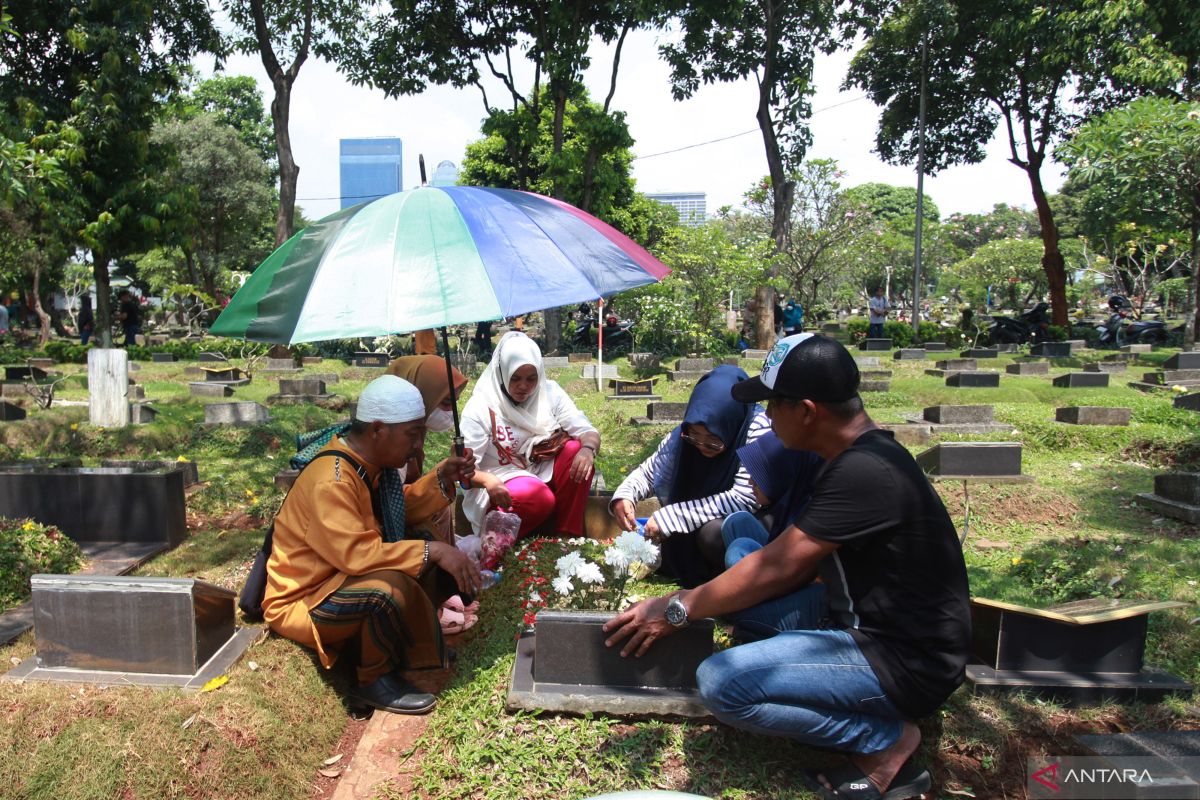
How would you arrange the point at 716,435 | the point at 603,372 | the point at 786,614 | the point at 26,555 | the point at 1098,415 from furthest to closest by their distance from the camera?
the point at 603,372 < the point at 1098,415 < the point at 26,555 < the point at 716,435 < the point at 786,614

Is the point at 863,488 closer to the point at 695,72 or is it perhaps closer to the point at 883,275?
the point at 695,72

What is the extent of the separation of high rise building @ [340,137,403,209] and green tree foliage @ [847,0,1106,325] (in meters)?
16.8

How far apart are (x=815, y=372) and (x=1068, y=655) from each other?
5.02 feet

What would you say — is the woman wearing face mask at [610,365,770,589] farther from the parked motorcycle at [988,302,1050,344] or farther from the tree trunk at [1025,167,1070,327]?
the tree trunk at [1025,167,1070,327]

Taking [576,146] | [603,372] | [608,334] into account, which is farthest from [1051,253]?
[603,372]

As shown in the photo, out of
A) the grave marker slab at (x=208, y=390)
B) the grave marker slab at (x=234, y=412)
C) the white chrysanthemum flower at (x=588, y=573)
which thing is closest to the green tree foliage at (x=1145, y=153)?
the grave marker slab at (x=234, y=412)

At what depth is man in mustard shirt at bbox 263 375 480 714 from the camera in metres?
2.96

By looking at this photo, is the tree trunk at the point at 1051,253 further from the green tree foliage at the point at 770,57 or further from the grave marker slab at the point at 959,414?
the grave marker slab at the point at 959,414

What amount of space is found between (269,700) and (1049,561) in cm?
391

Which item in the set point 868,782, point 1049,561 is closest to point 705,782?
point 868,782

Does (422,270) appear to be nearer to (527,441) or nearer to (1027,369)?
(527,441)

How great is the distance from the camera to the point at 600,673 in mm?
2865

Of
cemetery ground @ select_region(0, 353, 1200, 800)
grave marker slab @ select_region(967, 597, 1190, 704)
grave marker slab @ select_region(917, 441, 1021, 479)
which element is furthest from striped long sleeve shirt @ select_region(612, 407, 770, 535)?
grave marker slab @ select_region(917, 441, 1021, 479)

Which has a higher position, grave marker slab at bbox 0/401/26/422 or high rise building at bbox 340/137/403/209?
high rise building at bbox 340/137/403/209
